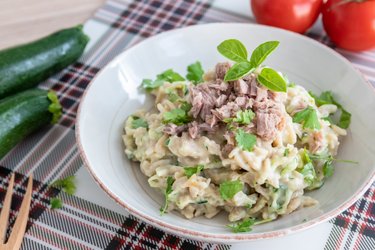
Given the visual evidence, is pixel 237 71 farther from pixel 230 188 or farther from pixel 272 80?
pixel 230 188

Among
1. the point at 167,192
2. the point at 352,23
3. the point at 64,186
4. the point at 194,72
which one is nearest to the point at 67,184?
the point at 64,186

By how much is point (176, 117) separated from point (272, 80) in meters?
0.47

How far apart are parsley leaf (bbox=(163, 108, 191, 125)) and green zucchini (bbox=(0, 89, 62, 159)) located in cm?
90

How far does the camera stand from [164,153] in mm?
2311

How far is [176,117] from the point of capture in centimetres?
234

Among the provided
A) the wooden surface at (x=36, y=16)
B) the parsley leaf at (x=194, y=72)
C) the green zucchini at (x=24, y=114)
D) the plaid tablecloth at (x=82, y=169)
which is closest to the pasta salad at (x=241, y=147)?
the plaid tablecloth at (x=82, y=169)

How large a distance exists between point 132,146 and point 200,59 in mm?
770

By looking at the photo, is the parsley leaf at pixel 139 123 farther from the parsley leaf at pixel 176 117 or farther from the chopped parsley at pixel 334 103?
the chopped parsley at pixel 334 103

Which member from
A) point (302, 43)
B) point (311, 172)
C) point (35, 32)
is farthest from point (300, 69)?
point (35, 32)

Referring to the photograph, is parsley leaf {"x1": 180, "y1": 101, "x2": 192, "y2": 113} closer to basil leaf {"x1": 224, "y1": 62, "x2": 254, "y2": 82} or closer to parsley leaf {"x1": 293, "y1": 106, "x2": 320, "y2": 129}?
basil leaf {"x1": 224, "y1": 62, "x2": 254, "y2": 82}

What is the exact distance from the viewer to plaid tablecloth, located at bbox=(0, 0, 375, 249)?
2.39m

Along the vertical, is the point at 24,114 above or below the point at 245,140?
below

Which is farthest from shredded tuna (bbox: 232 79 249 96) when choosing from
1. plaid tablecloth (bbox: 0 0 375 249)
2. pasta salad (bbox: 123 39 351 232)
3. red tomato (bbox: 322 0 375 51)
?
red tomato (bbox: 322 0 375 51)

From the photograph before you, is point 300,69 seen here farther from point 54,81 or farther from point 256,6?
point 54,81
